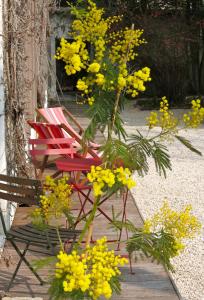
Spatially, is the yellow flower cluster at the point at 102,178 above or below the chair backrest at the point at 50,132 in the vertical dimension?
above

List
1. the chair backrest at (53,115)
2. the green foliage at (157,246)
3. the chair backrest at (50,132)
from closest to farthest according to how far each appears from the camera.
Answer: the green foliage at (157,246) → the chair backrest at (50,132) → the chair backrest at (53,115)

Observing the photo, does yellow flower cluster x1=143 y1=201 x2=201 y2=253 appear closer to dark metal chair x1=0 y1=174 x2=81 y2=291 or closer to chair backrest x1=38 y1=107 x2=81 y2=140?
dark metal chair x1=0 y1=174 x2=81 y2=291

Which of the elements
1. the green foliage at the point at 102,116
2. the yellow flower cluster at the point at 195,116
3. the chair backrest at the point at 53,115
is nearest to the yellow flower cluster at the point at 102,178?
the green foliage at the point at 102,116

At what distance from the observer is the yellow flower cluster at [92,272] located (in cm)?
194

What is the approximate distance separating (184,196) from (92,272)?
5186mm

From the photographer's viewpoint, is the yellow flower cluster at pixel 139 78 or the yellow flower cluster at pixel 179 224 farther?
the yellow flower cluster at pixel 179 224

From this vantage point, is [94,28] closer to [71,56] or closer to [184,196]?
[71,56]

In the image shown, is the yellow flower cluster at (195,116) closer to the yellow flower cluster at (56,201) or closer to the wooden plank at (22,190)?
the yellow flower cluster at (56,201)

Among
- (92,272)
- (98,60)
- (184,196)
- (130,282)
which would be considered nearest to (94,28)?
(98,60)

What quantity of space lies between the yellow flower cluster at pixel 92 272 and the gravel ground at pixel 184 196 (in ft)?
6.88

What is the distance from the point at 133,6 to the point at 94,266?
1606cm

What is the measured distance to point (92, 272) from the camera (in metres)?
2.05

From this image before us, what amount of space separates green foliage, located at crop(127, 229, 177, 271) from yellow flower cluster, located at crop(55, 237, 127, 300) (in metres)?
0.43

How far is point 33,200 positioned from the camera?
11.1 feet
